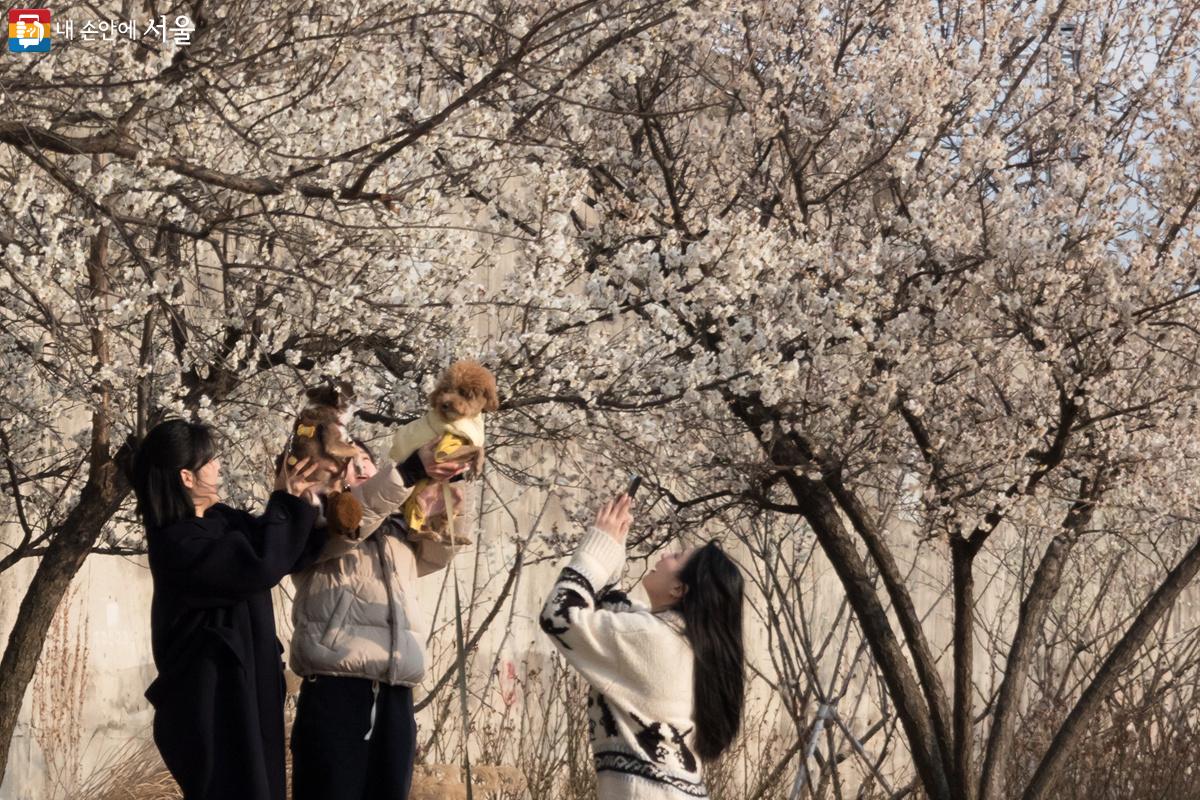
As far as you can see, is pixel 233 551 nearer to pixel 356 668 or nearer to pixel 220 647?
pixel 220 647

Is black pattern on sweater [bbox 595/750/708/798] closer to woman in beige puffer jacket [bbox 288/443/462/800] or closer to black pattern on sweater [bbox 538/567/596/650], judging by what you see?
black pattern on sweater [bbox 538/567/596/650]

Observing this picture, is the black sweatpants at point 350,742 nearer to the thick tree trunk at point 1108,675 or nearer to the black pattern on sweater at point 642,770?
the black pattern on sweater at point 642,770

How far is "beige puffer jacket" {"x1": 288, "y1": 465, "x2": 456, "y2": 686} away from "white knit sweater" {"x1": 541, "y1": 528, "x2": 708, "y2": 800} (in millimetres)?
359

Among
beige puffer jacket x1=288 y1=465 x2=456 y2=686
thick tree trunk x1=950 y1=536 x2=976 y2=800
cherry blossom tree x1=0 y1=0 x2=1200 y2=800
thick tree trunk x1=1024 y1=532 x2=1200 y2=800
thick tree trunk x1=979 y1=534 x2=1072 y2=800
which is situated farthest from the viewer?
thick tree trunk x1=979 y1=534 x2=1072 y2=800

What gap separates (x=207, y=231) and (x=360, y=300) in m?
0.90

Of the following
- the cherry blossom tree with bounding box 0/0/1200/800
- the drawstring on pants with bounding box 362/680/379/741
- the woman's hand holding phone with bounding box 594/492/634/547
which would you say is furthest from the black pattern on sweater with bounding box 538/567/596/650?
the cherry blossom tree with bounding box 0/0/1200/800

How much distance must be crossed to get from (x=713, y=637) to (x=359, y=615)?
796 mm

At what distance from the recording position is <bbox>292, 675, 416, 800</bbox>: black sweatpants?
3.46 metres

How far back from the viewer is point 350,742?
3.48 metres

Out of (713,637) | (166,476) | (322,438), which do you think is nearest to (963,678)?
(713,637)

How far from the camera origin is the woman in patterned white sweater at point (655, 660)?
3.42 meters

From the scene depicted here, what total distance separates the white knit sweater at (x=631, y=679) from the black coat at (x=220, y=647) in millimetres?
614

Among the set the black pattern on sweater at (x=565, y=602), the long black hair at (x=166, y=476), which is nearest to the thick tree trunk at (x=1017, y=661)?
the black pattern on sweater at (x=565, y=602)

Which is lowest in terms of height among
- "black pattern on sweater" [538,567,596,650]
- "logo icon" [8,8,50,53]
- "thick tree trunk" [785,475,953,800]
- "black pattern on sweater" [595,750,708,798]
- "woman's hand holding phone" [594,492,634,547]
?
"black pattern on sweater" [595,750,708,798]
